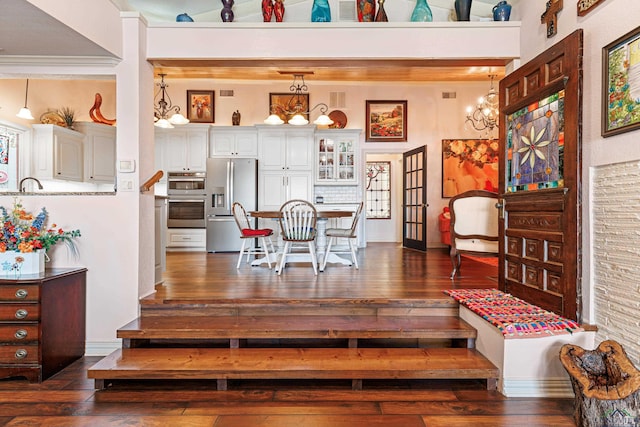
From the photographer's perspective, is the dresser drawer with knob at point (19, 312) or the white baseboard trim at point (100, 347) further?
the white baseboard trim at point (100, 347)

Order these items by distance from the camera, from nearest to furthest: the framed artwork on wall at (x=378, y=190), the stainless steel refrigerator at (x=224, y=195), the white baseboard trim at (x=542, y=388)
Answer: the white baseboard trim at (x=542, y=388), the stainless steel refrigerator at (x=224, y=195), the framed artwork on wall at (x=378, y=190)

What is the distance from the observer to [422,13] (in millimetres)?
3133

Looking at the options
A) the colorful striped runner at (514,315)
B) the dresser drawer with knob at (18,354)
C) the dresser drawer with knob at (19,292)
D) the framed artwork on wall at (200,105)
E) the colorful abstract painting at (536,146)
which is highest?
the framed artwork on wall at (200,105)

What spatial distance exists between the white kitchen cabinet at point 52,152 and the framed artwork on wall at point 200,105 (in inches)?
88.6

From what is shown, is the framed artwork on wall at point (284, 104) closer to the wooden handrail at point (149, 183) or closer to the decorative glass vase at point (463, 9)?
the decorative glass vase at point (463, 9)

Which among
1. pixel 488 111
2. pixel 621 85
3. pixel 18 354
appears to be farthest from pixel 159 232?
pixel 488 111

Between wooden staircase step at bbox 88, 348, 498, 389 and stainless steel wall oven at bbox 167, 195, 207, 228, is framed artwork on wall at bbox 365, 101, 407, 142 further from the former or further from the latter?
wooden staircase step at bbox 88, 348, 498, 389

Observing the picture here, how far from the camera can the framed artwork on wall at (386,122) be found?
7.29 meters

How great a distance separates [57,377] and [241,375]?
1.28m

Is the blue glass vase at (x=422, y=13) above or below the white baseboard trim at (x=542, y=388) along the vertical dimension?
above

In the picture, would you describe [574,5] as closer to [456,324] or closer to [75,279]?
[456,324]

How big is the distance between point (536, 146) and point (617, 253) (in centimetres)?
93

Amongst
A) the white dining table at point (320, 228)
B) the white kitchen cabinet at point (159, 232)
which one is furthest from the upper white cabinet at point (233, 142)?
the white kitchen cabinet at point (159, 232)

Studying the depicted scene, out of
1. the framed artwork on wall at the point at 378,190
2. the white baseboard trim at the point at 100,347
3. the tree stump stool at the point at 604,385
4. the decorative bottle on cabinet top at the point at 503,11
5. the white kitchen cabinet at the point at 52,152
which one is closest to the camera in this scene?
the tree stump stool at the point at 604,385
